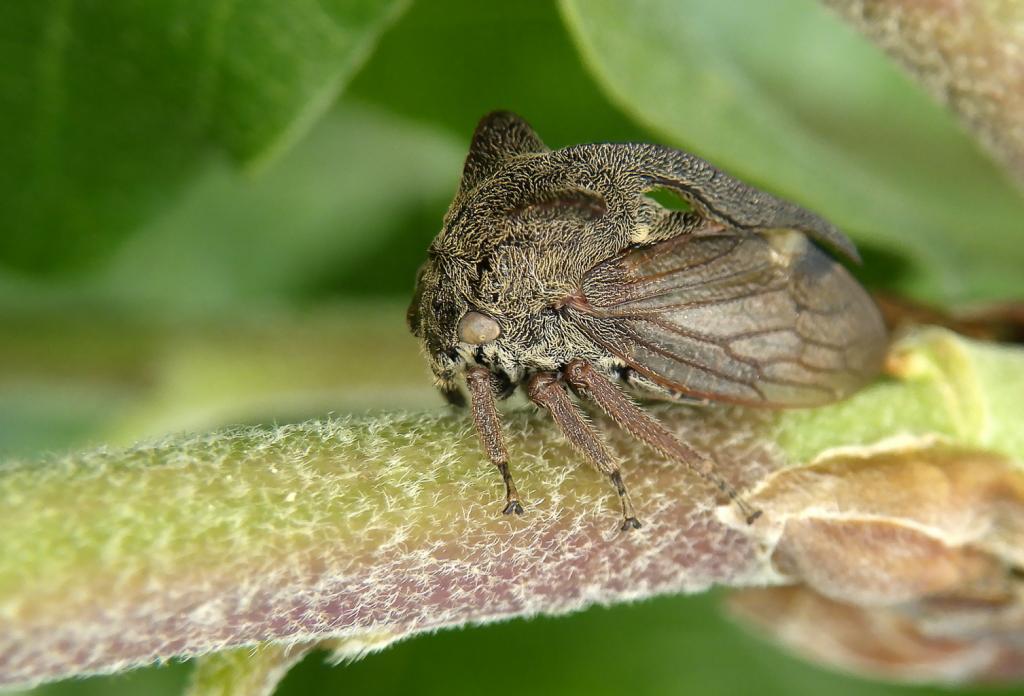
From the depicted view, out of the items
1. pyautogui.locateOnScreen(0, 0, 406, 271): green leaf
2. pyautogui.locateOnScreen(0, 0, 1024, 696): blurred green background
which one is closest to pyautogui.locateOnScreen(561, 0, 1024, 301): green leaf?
pyautogui.locateOnScreen(0, 0, 1024, 696): blurred green background

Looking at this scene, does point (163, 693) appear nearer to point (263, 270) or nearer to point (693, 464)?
point (263, 270)

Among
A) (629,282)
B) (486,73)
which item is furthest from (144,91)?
(629,282)

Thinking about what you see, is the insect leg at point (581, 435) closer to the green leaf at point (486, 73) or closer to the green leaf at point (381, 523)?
the green leaf at point (381, 523)

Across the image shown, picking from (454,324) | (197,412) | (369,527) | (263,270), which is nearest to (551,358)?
(454,324)

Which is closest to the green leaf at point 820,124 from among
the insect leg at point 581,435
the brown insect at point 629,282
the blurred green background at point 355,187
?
the blurred green background at point 355,187

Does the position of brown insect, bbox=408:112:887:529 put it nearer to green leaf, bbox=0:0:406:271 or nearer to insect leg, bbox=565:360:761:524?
insect leg, bbox=565:360:761:524

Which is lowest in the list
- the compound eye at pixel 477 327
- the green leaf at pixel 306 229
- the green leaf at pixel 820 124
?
the compound eye at pixel 477 327
